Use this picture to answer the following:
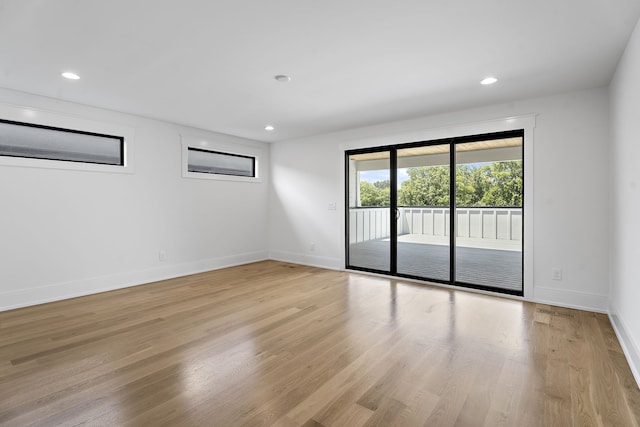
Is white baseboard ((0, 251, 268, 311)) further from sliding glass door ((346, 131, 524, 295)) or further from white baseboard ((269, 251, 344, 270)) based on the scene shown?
sliding glass door ((346, 131, 524, 295))

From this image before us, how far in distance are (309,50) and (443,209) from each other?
9.64 feet

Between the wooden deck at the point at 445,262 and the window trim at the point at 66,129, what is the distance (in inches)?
146

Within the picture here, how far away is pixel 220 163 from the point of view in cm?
577

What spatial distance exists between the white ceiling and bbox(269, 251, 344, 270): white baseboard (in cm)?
270

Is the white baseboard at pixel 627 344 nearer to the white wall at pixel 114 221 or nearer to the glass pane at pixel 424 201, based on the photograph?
the glass pane at pixel 424 201

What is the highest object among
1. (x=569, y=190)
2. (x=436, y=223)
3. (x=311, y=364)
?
(x=569, y=190)

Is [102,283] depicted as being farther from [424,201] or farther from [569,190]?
[569,190]

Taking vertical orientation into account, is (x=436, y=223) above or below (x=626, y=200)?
below

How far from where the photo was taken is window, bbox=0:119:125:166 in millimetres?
3564

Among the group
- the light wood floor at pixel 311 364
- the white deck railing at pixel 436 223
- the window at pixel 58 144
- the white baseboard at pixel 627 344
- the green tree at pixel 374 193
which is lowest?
the light wood floor at pixel 311 364

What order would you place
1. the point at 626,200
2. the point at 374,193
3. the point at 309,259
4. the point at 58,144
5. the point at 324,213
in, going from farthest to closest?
the point at 309,259 < the point at 324,213 < the point at 374,193 < the point at 58,144 < the point at 626,200

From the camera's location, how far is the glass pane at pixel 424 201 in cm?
452

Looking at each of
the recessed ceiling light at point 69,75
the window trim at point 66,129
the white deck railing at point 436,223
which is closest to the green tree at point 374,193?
the white deck railing at point 436,223

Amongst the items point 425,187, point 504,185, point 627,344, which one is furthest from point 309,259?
point 627,344
